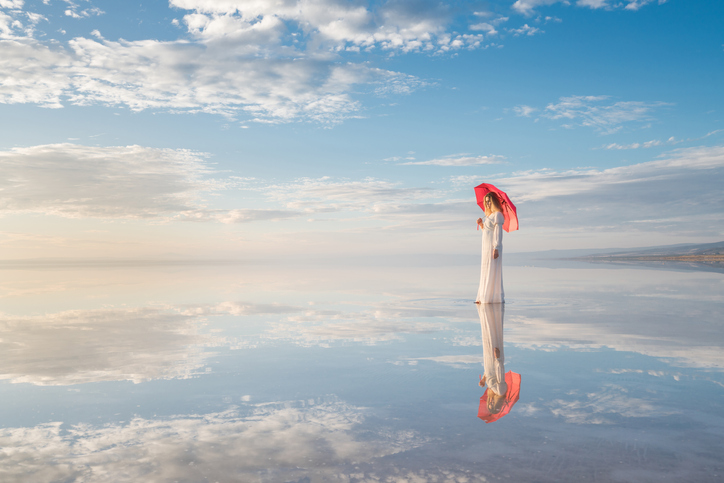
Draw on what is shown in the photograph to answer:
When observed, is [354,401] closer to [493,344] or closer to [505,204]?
[493,344]

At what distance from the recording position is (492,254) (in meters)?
15.6

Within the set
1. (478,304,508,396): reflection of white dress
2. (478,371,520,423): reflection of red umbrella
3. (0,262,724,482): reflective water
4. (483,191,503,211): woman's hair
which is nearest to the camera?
(0,262,724,482): reflective water

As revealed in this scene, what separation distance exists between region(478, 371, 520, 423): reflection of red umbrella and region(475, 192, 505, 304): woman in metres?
8.69

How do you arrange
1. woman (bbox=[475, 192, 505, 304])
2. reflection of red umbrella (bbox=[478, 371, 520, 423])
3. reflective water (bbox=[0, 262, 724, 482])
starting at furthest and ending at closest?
woman (bbox=[475, 192, 505, 304])
reflection of red umbrella (bbox=[478, 371, 520, 423])
reflective water (bbox=[0, 262, 724, 482])

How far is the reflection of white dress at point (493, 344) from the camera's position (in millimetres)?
6750

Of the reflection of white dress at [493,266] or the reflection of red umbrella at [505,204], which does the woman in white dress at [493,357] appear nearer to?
the reflection of white dress at [493,266]

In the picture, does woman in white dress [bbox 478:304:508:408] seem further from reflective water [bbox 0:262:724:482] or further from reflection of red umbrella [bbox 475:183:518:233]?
reflection of red umbrella [bbox 475:183:518:233]

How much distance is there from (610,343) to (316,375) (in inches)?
229

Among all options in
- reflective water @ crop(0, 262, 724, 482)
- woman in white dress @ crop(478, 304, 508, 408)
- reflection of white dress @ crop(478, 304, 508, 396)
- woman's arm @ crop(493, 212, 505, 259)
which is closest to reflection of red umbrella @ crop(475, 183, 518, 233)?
woman's arm @ crop(493, 212, 505, 259)

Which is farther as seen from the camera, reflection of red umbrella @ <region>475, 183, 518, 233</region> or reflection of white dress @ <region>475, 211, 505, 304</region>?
reflection of red umbrella @ <region>475, 183, 518, 233</region>

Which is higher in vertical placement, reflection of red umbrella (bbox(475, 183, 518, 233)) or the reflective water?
reflection of red umbrella (bbox(475, 183, 518, 233))

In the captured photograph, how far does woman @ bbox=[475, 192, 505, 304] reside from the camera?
1568cm

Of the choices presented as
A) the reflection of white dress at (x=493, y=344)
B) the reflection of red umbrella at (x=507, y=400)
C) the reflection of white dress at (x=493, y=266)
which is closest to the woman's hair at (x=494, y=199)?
the reflection of white dress at (x=493, y=266)

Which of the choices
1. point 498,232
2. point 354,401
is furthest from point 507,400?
point 498,232
